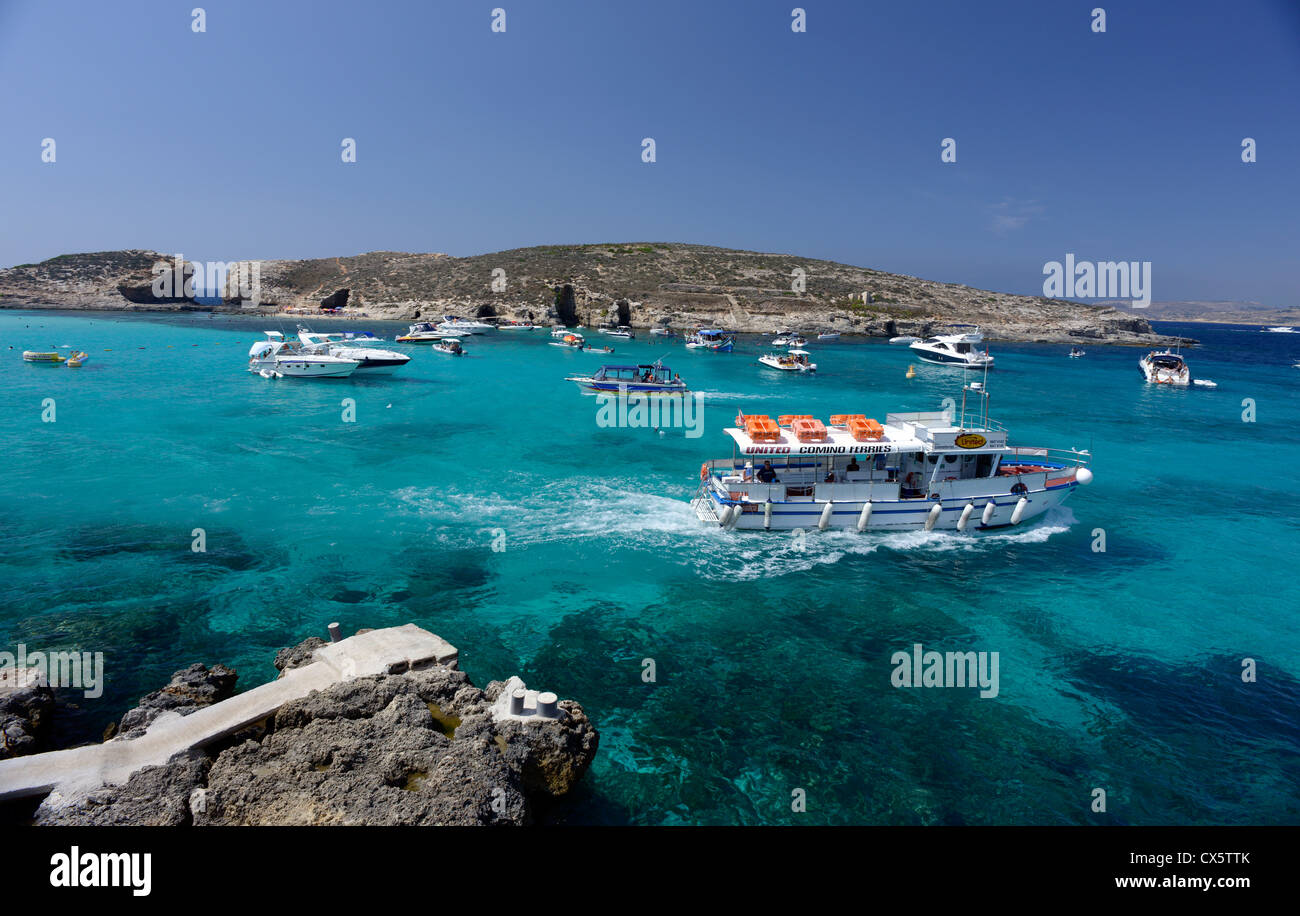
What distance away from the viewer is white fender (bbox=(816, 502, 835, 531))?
24.5 m

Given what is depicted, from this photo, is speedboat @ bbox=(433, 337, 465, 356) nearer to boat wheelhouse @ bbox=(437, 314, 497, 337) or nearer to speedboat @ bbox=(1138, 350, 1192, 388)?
boat wheelhouse @ bbox=(437, 314, 497, 337)

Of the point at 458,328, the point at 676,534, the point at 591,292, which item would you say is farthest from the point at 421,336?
the point at 676,534

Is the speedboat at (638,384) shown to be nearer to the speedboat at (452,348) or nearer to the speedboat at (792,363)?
the speedboat at (792,363)

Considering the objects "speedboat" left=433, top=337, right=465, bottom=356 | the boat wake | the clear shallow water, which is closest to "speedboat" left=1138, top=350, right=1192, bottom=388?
the clear shallow water

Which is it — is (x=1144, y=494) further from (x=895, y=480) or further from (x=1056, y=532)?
(x=895, y=480)

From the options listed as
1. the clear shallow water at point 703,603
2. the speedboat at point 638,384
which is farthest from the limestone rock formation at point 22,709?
the speedboat at point 638,384

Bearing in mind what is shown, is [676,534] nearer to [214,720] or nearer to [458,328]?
[214,720]

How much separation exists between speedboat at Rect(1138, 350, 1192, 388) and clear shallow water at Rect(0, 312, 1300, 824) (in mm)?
38641

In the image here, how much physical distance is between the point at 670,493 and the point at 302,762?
20465 mm

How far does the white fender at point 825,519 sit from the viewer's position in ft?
80.3

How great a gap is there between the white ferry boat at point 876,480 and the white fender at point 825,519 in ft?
0.12

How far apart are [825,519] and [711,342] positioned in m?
72.6

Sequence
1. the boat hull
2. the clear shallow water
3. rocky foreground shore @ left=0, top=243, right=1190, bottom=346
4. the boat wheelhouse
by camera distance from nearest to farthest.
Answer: the clear shallow water, the boat hull, the boat wheelhouse, rocky foreground shore @ left=0, top=243, right=1190, bottom=346
